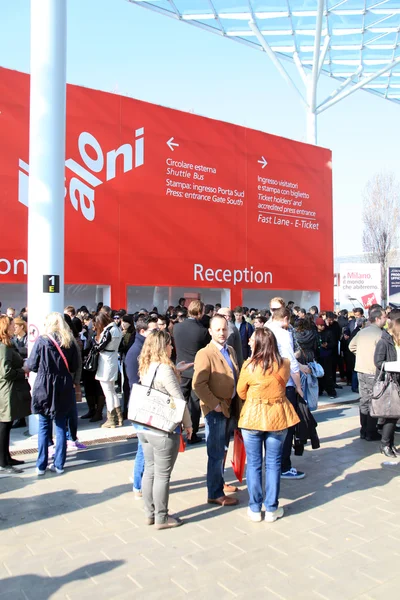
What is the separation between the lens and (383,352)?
6395 mm

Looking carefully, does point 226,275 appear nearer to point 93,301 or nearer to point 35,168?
point 93,301

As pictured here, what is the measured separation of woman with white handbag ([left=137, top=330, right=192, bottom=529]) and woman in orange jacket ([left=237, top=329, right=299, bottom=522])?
1.81ft

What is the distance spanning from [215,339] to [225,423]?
76cm

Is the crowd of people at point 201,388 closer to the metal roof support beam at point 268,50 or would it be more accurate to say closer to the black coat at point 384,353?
the black coat at point 384,353

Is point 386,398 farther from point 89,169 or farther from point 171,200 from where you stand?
point 171,200

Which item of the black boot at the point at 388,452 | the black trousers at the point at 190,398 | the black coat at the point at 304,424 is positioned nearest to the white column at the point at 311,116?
the black trousers at the point at 190,398

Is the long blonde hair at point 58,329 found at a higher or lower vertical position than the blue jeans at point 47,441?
higher

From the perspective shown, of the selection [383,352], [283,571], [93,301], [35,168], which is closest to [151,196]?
[93,301]

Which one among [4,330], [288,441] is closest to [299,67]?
[4,330]

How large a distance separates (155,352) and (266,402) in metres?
1.00

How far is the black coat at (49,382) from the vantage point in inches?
219

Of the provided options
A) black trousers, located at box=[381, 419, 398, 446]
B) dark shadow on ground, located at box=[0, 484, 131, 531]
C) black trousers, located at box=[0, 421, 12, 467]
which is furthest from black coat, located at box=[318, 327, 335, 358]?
black trousers, located at box=[0, 421, 12, 467]

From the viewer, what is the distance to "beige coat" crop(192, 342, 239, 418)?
4.58 m

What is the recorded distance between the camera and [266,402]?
439 cm
